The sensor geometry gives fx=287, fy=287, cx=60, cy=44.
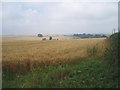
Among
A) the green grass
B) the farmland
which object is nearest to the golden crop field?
the farmland

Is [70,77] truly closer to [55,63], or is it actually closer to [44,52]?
[55,63]

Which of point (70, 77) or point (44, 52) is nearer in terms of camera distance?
point (70, 77)

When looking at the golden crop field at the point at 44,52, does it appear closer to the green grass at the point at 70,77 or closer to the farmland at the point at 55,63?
the farmland at the point at 55,63

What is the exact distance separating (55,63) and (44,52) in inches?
14.9

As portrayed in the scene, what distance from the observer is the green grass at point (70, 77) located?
248 inches

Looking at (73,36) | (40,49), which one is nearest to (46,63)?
(40,49)

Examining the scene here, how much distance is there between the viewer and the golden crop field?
21.9ft

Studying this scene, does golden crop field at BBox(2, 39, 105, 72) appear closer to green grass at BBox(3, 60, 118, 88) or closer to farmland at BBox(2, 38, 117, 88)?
farmland at BBox(2, 38, 117, 88)

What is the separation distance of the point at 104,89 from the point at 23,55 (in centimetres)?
203

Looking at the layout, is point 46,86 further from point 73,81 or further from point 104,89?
point 104,89

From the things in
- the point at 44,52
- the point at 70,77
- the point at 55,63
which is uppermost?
the point at 44,52

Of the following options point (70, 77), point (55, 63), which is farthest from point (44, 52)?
point (70, 77)

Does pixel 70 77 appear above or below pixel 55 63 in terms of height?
below

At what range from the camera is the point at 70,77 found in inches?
257
